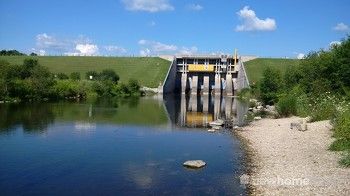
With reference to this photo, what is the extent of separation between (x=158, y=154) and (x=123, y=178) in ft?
21.8

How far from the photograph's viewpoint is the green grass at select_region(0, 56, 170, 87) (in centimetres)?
11425

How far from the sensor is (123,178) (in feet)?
69.7

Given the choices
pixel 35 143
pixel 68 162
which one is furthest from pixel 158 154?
pixel 35 143

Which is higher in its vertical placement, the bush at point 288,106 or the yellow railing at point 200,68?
the yellow railing at point 200,68

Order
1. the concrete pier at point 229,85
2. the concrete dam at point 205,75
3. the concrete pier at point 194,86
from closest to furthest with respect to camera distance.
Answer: the concrete pier at point 229,85 → the concrete pier at point 194,86 → the concrete dam at point 205,75

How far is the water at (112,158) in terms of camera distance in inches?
774

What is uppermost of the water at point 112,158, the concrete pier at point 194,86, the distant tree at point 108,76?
the distant tree at point 108,76

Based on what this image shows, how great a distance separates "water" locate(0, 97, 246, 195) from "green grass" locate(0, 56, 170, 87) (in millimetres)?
69542

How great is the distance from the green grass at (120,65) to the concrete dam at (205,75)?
12.6 feet

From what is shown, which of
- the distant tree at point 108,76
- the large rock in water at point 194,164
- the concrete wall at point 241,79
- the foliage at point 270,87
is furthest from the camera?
the concrete wall at point 241,79

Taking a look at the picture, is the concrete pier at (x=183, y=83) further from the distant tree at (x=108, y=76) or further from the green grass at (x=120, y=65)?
the distant tree at (x=108, y=76)

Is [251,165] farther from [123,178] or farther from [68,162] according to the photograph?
[68,162]

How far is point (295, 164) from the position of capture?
22922mm

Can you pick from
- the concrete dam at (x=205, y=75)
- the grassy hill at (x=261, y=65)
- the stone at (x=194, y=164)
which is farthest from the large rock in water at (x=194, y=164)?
the concrete dam at (x=205, y=75)
